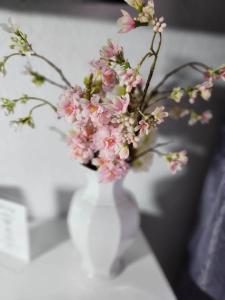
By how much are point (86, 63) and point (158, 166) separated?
1.24 ft

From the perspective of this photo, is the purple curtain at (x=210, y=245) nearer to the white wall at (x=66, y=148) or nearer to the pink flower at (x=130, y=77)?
the white wall at (x=66, y=148)

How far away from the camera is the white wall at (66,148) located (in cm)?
98

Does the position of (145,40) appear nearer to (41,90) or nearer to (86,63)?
(86,63)

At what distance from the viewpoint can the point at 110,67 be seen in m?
0.73

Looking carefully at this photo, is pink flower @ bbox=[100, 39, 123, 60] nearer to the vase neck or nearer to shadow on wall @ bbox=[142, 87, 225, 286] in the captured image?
the vase neck

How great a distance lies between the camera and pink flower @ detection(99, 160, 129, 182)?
0.78 meters

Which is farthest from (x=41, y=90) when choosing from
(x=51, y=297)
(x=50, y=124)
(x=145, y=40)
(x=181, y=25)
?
(x=51, y=297)

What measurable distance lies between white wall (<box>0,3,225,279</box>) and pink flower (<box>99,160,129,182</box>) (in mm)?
322

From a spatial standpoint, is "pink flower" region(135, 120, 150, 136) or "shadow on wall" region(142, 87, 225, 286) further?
"shadow on wall" region(142, 87, 225, 286)

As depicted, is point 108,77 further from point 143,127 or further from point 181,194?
point 181,194

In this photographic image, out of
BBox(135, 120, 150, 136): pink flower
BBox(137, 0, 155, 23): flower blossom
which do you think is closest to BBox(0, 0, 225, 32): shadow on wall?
BBox(137, 0, 155, 23): flower blossom

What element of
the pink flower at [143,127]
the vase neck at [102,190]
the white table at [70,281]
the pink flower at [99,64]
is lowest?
the white table at [70,281]

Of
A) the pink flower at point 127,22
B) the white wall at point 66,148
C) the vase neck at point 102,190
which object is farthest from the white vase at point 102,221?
the pink flower at point 127,22

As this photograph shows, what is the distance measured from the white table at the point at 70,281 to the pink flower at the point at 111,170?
12.3 inches
